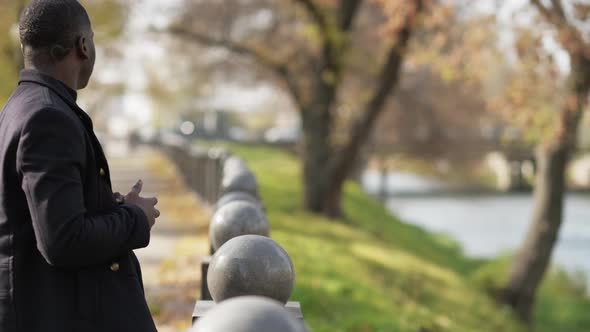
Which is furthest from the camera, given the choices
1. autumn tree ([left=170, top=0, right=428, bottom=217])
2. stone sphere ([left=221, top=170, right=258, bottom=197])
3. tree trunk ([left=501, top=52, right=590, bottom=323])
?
autumn tree ([left=170, top=0, right=428, bottom=217])

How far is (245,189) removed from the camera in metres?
7.14

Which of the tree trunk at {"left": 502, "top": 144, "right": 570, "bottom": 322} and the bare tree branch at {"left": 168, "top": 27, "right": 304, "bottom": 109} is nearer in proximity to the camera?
the tree trunk at {"left": 502, "top": 144, "right": 570, "bottom": 322}

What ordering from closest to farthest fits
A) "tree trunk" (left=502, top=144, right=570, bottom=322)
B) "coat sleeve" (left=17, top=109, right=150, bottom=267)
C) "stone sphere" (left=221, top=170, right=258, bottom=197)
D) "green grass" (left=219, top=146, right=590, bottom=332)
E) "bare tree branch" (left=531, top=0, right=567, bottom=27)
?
"coat sleeve" (left=17, top=109, right=150, bottom=267) → "stone sphere" (left=221, top=170, right=258, bottom=197) → "green grass" (left=219, top=146, right=590, bottom=332) → "bare tree branch" (left=531, top=0, right=567, bottom=27) → "tree trunk" (left=502, top=144, right=570, bottom=322)

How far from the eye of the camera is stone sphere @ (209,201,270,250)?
5.02 m

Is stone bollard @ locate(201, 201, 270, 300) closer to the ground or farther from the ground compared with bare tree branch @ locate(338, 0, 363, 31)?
closer to the ground

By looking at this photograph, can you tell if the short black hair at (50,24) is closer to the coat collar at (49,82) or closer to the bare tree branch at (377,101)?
the coat collar at (49,82)

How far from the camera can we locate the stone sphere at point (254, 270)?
3.48 m

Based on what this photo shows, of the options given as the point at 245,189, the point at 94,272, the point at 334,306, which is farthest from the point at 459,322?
the point at 94,272

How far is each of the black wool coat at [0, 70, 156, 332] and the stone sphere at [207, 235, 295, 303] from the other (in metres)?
0.84

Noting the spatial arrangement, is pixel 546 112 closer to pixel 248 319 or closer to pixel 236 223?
pixel 236 223

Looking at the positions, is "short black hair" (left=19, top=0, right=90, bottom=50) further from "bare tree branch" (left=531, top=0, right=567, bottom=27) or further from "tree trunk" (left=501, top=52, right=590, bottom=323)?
"tree trunk" (left=501, top=52, right=590, bottom=323)

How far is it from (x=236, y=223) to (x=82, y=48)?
2.58 meters

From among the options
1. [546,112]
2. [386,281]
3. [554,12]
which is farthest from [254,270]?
[546,112]

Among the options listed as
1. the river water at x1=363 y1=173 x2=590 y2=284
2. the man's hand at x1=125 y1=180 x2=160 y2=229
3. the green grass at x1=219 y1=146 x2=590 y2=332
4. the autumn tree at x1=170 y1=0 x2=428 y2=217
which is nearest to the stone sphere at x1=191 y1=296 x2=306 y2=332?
the man's hand at x1=125 y1=180 x2=160 y2=229
